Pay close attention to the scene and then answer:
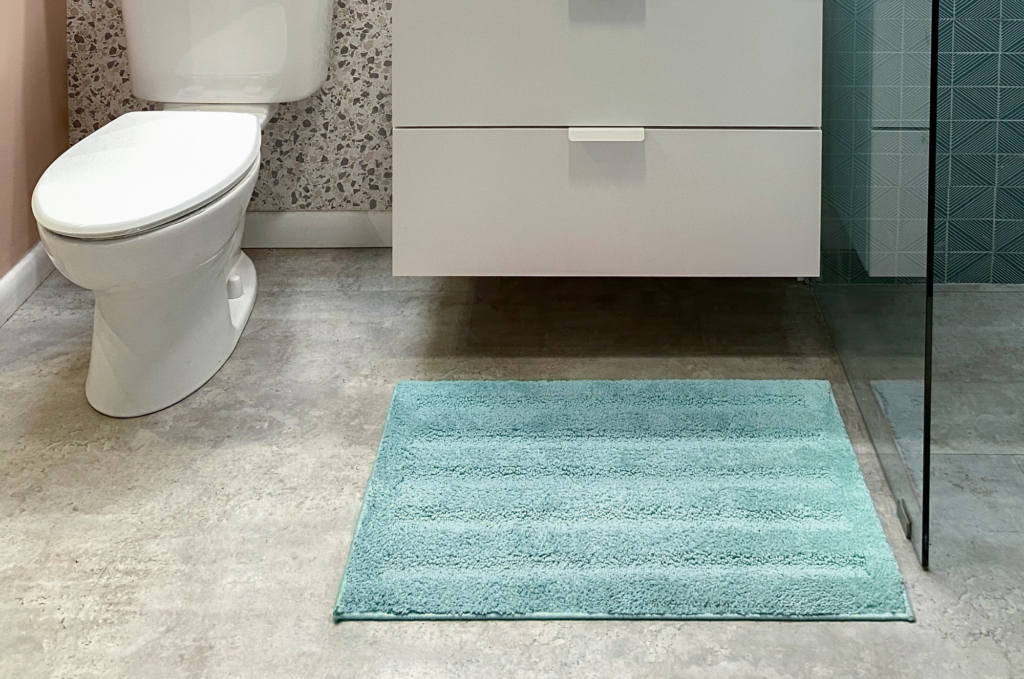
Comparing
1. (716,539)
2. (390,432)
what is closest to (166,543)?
(390,432)

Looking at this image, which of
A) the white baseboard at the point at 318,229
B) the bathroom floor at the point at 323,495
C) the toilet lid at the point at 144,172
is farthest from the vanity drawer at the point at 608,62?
the white baseboard at the point at 318,229

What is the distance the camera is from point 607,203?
5.99 feet

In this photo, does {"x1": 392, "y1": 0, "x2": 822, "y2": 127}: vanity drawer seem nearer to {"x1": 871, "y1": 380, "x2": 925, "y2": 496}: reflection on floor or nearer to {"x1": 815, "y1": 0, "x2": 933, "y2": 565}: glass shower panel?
{"x1": 815, "y1": 0, "x2": 933, "y2": 565}: glass shower panel

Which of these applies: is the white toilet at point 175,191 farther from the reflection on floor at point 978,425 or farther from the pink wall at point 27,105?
the reflection on floor at point 978,425

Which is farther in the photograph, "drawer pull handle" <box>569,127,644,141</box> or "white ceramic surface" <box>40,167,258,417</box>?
"drawer pull handle" <box>569,127,644,141</box>

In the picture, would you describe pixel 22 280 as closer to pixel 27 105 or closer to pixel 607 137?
pixel 27 105

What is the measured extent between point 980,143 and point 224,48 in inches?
61.1

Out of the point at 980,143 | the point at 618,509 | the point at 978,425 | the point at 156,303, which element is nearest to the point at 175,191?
the point at 156,303

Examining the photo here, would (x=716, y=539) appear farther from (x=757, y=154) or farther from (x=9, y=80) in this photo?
(x=9, y=80)

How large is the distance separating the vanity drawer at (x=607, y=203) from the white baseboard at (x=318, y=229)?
2.33ft

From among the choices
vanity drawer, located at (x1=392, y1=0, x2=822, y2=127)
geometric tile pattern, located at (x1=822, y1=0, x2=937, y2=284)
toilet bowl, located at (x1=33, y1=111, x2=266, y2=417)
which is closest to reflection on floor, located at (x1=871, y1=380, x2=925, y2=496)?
geometric tile pattern, located at (x1=822, y1=0, x2=937, y2=284)

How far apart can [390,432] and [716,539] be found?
22.5 inches

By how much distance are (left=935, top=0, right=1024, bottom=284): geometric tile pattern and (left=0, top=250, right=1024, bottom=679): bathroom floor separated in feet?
1.13

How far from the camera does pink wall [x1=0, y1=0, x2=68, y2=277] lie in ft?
7.13
